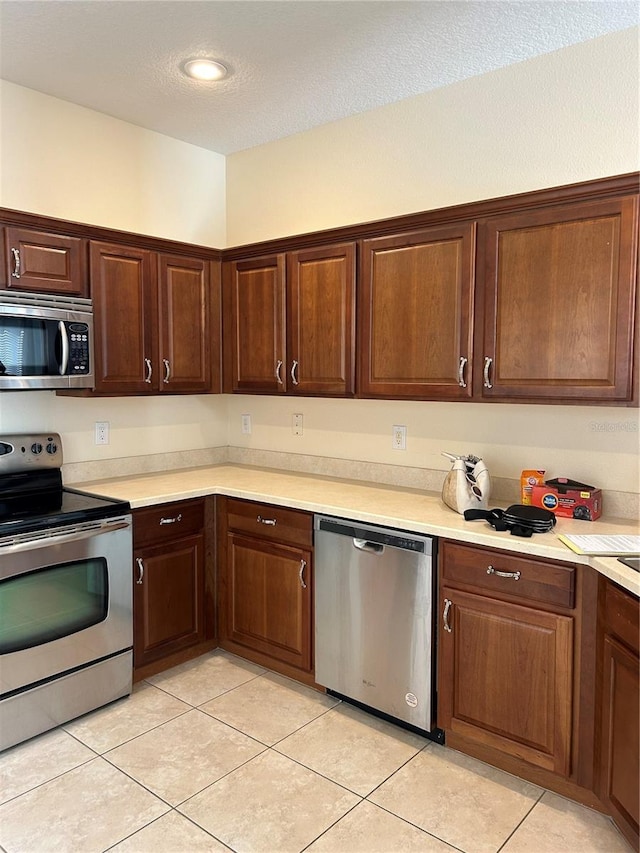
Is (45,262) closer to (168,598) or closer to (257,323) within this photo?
(257,323)

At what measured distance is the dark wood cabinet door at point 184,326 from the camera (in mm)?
3238

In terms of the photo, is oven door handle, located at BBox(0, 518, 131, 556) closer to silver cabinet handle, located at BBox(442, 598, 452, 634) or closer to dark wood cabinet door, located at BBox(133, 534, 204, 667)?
dark wood cabinet door, located at BBox(133, 534, 204, 667)

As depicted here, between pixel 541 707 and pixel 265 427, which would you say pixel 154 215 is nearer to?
pixel 265 427

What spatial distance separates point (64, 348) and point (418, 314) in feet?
5.13

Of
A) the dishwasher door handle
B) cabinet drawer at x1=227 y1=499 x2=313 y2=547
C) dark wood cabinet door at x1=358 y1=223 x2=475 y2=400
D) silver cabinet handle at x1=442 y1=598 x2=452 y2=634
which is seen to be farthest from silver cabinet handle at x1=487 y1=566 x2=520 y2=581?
cabinet drawer at x1=227 y1=499 x2=313 y2=547

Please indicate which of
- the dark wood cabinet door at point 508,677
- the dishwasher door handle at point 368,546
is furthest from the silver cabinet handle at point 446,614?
the dishwasher door handle at point 368,546

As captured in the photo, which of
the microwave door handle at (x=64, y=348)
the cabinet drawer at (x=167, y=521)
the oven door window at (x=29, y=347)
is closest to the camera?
the oven door window at (x=29, y=347)

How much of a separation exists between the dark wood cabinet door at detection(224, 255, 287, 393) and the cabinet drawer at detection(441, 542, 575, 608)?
134cm

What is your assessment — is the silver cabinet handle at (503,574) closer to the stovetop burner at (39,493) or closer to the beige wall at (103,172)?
the stovetop burner at (39,493)

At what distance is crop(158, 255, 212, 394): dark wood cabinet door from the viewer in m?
3.24

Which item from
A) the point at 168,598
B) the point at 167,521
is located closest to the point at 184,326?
the point at 167,521

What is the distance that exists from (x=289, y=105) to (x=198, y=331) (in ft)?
4.01

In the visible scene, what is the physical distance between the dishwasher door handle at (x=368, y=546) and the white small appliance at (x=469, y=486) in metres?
0.35

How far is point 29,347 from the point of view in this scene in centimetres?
267
